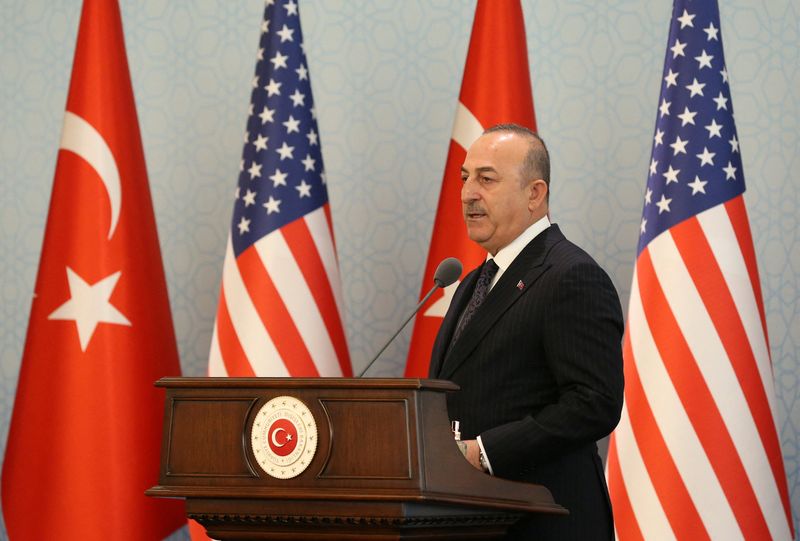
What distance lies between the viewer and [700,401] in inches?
127

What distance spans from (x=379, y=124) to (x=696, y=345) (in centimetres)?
166

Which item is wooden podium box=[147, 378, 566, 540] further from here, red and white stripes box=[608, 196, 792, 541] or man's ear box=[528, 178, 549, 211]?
red and white stripes box=[608, 196, 792, 541]

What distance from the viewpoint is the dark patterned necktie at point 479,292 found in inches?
83.8

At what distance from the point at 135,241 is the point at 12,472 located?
0.90 m

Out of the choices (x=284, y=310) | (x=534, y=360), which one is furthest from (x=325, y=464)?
(x=284, y=310)

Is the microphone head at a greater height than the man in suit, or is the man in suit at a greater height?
the microphone head

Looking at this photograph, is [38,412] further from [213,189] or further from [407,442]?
[407,442]

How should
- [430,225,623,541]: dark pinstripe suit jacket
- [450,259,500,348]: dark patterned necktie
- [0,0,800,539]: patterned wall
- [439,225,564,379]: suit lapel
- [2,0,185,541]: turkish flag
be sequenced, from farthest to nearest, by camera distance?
[0,0,800,539]: patterned wall < [2,0,185,541]: turkish flag < [450,259,500,348]: dark patterned necktie < [439,225,564,379]: suit lapel < [430,225,623,541]: dark pinstripe suit jacket

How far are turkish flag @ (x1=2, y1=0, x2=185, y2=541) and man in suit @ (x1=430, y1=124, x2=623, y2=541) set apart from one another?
181cm

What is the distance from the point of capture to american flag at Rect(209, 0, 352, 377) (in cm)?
363

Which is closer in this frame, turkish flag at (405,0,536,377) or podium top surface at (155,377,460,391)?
podium top surface at (155,377,460,391)

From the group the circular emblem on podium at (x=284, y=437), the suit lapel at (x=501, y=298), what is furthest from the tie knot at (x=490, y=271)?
the circular emblem on podium at (x=284, y=437)

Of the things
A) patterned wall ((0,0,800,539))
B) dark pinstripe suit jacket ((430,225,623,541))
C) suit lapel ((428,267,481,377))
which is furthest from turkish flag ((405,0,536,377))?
dark pinstripe suit jacket ((430,225,623,541))

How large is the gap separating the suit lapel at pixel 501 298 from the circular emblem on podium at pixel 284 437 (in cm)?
45
